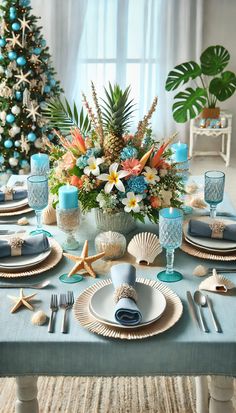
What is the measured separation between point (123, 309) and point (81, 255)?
39 centimetres

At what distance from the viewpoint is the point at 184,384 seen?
229 centimetres

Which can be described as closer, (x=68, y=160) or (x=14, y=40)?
(x=68, y=160)


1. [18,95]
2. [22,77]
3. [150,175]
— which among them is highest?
[22,77]

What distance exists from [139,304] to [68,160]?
0.66 meters

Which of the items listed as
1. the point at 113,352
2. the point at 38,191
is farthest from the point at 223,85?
the point at 113,352

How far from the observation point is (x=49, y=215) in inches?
82.2

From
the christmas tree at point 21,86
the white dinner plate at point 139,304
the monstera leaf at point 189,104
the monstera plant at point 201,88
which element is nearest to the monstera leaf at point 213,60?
the monstera plant at point 201,88

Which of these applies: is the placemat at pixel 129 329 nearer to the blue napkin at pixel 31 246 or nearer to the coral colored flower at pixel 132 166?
the blue napkin at pixel 31 246

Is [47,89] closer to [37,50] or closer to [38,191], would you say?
[37,50]

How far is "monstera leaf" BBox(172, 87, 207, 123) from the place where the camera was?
527cm

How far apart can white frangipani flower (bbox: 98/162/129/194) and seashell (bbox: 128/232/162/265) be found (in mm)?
188

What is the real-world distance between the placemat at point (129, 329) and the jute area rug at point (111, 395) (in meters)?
0.76

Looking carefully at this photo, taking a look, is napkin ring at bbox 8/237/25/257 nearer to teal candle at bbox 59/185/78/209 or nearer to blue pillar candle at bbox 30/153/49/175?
teal candle at bbox 59/185/78/209

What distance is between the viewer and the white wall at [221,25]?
18.0 ft
